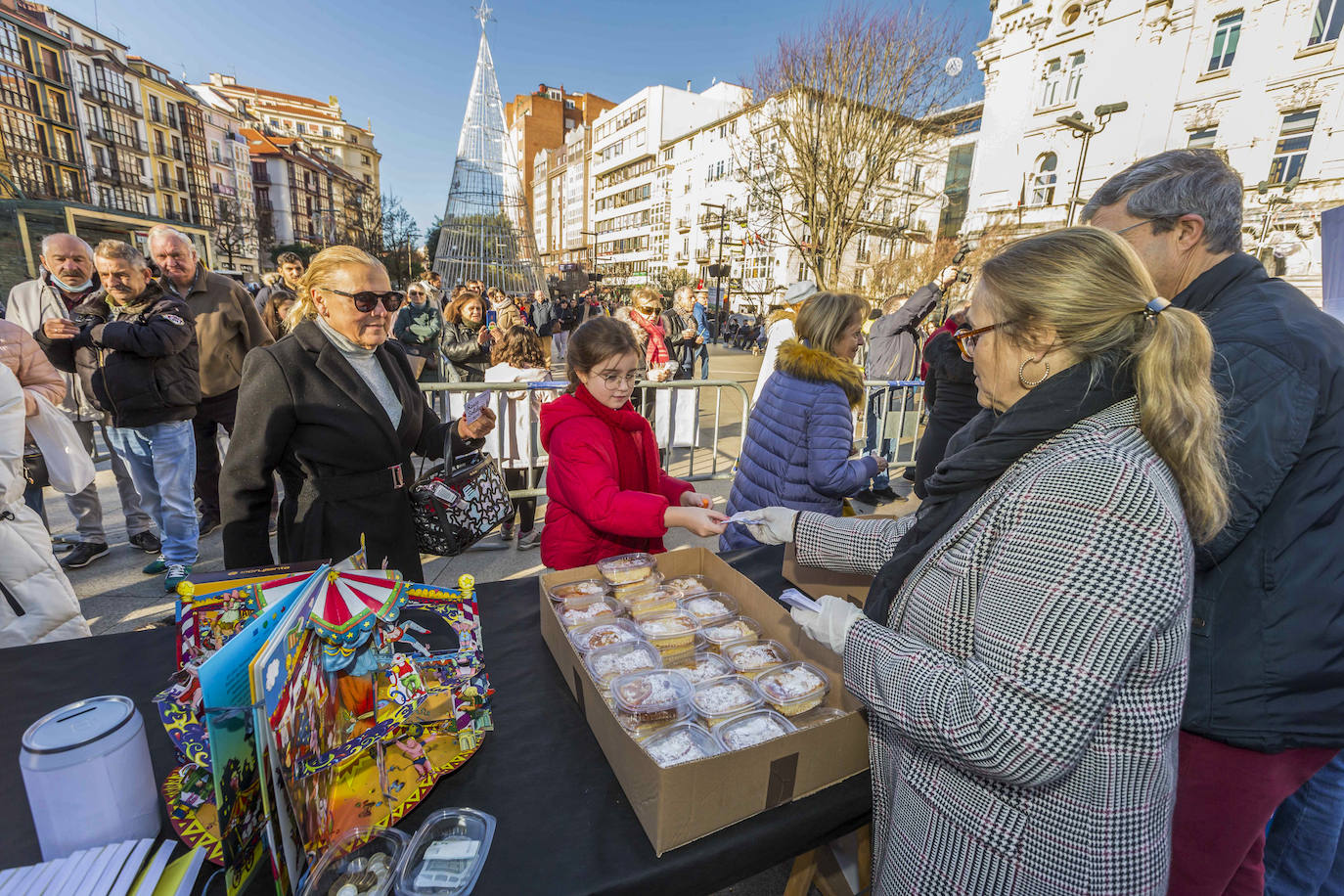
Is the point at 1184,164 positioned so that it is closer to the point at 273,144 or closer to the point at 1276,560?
the point at 1276,560

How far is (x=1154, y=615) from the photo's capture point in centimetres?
98

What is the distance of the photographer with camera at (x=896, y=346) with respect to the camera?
6.48 metres

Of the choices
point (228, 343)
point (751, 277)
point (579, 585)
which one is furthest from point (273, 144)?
point (579, 585)

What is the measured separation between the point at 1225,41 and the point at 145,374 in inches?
1227

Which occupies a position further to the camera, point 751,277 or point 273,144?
point 273,144

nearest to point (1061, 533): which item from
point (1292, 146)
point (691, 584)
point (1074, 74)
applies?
point (691, 584)

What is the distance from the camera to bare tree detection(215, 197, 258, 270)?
48.6 metres

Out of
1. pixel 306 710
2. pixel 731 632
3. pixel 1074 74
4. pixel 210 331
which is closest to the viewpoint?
pixel 306 710

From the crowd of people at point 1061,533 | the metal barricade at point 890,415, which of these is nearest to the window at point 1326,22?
the metal barricade at point 890,415

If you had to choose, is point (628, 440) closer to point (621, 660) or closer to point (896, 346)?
point (621, 660)

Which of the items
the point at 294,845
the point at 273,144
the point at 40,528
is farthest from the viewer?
the point at 273,144

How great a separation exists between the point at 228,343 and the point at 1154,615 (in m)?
5.73

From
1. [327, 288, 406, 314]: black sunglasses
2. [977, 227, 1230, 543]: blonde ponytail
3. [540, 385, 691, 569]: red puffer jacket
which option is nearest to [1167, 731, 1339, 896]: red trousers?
[977, 227, 1230, 543]: blonde ponytail

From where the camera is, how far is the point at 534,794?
124 cm
